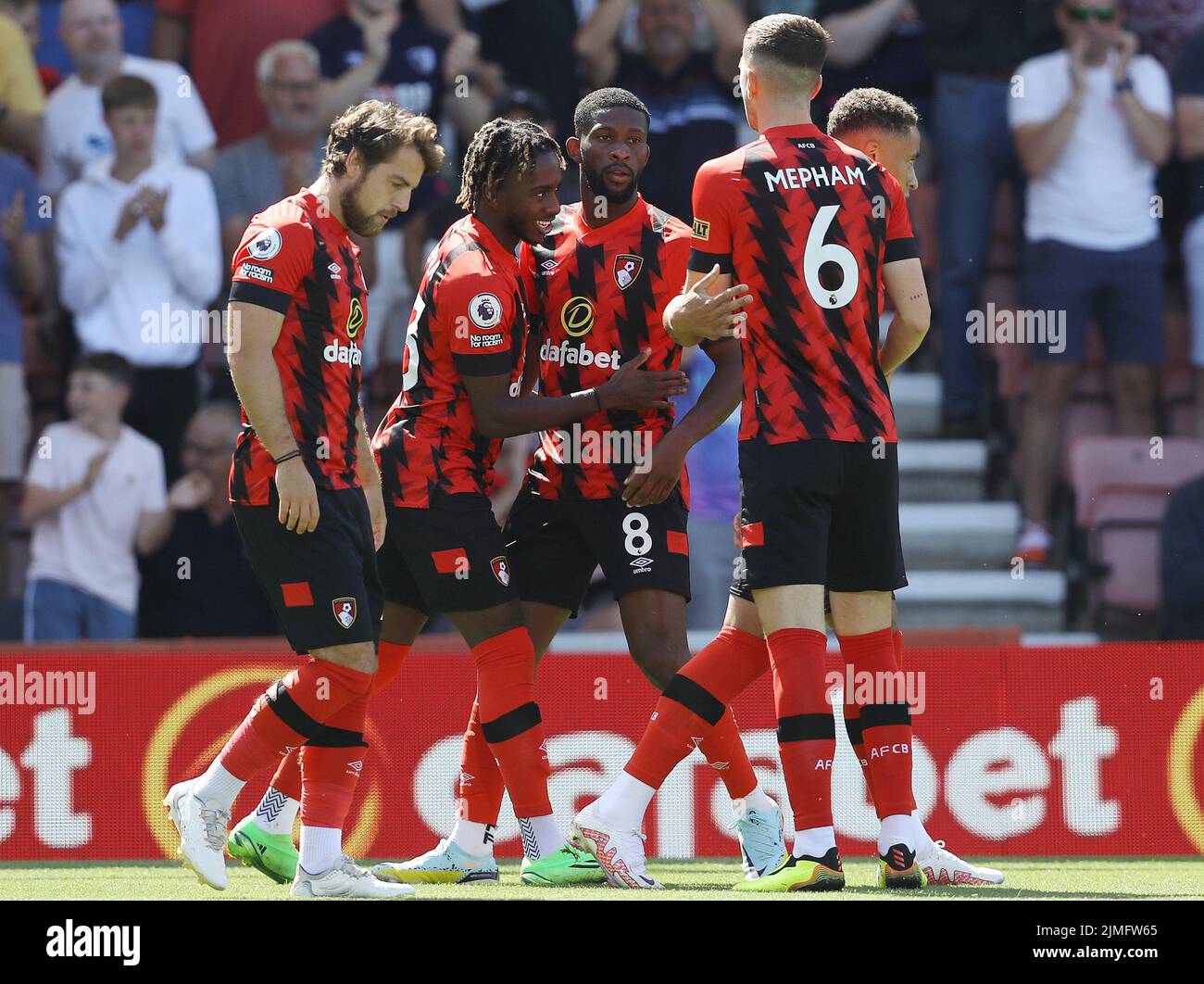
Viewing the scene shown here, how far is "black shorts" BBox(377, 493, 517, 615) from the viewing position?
217 inches

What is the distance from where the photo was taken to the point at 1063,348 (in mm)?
9953

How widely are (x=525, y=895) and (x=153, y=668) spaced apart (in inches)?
108

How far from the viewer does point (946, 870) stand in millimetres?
5332

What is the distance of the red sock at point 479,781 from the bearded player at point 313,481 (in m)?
0.61

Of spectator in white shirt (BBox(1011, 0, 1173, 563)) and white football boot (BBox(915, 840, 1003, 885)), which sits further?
spectator in white shirt (BBox(1011, 0, 1173, 563))

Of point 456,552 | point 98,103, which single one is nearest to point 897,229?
point 456,552

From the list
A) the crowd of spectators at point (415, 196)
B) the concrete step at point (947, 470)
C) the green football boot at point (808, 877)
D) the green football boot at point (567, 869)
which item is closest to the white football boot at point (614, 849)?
the green football boot at point (567, 869)

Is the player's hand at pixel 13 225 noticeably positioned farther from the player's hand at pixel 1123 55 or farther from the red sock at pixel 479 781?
the player's hand at pixel 1123 55

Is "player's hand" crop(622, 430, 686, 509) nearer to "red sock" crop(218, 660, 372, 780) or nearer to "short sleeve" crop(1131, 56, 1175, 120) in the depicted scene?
"red sock" crop(218, 660, 372, 780)

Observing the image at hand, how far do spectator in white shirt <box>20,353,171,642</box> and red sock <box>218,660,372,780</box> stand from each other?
4395mm

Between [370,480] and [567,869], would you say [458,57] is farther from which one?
[567,869]
